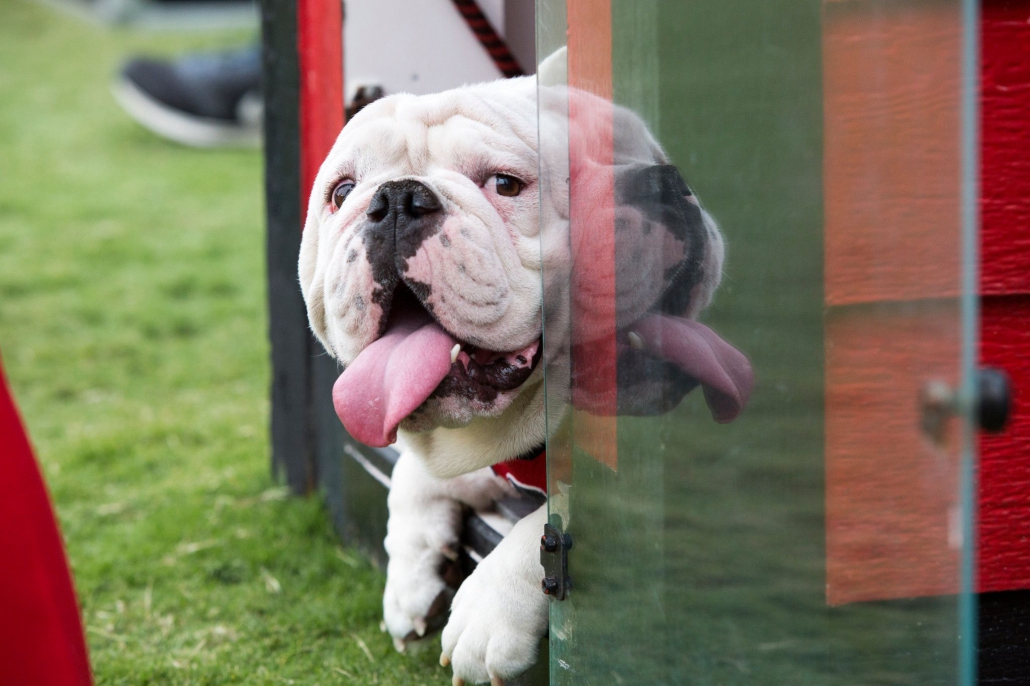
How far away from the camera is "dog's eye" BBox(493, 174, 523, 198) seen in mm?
1705

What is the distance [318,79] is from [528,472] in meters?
1.61

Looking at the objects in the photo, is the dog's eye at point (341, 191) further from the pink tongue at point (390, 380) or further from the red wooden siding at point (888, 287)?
the red wooden siding at point (888, 287)

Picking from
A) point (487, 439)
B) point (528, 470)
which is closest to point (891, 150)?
point (487, 439)

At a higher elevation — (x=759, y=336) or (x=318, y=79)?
(x=318, y=79)

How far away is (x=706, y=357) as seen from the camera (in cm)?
141

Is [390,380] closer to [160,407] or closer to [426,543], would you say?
[426,543]

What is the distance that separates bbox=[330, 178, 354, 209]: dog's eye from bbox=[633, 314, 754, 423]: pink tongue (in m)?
0.59

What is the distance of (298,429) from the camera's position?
11.4 ft

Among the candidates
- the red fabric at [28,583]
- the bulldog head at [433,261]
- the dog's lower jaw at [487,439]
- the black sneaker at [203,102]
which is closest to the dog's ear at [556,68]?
the bulldog head at [433,261]

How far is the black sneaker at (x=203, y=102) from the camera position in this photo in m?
9.46

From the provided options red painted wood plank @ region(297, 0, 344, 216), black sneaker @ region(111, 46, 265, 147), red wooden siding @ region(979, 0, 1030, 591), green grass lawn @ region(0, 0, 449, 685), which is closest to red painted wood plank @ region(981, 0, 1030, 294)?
red wooden siding @ region(979, 0, 1030, 591)

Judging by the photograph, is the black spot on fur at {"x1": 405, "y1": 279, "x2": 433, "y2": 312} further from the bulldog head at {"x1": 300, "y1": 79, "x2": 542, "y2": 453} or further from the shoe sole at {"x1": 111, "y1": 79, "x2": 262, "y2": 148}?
the shoe sole at {"x1": 111, "y1": 79, "x2": 262, "y2": 148}

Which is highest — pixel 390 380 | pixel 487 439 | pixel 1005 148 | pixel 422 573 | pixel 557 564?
pixel 1005 148

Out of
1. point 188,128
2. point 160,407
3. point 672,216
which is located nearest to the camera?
point 672,216
